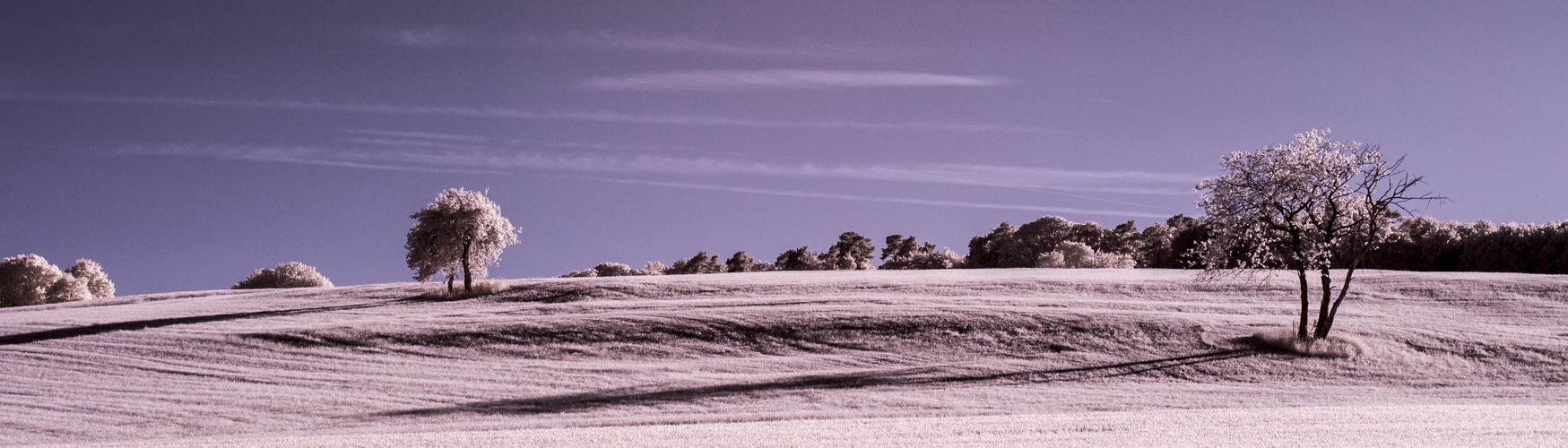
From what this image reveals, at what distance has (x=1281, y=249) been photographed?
106 feet

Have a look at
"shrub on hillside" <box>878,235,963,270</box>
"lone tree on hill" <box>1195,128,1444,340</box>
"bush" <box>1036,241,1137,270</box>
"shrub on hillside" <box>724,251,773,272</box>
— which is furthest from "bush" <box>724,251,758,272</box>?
"lone tree on hill" <box>1195,128,1444,340</box>

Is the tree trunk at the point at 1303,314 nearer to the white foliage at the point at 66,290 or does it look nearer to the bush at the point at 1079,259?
the bush at the point at 1079,259

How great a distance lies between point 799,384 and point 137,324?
26.2 m

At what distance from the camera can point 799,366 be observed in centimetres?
2389

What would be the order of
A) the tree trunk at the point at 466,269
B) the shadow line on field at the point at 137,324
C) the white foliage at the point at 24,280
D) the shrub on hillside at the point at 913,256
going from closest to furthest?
the shadow line on field at the point at 137,324, the tree trunk at the point at 466,269, the white foliage at the point at 24,280, the shrub on hillside at the point at 913,256

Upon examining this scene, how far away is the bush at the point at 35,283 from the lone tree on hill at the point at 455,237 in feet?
119

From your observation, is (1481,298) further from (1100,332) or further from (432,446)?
(432,446)

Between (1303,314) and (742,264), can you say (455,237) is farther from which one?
(742,264)

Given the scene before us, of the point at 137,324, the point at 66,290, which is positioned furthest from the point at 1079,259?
the point at 66,290

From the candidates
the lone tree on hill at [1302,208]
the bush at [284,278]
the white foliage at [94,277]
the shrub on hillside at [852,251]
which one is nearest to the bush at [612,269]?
the shrub on hillside at [852,251]

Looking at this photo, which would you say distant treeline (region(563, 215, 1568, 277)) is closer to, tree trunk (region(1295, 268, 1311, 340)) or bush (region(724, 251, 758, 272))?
bush (region(724, 251, 758, 272))

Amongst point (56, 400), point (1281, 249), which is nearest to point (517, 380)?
point (56, 400)

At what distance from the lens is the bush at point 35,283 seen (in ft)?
193

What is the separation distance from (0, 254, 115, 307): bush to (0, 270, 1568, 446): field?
29.5 metres
